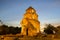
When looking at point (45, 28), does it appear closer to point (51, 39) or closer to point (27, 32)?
point (27, 32)

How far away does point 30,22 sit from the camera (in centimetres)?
3372

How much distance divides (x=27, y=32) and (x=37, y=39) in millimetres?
17260

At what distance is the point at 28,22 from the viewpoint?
33781mm

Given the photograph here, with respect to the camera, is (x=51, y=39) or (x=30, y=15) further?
(x=30, y=15)

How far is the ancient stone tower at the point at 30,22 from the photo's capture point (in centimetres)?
3309

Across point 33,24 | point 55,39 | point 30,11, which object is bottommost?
point 55,39

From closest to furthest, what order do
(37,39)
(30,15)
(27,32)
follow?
(37,39) < (27,32) < (30,15)

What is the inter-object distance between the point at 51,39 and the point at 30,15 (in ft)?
63.0

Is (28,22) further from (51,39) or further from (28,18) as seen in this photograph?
Result: (51,39)

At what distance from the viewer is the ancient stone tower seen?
33.1 meters

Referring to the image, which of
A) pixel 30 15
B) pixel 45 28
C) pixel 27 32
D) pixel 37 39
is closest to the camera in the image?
pixel 37 39

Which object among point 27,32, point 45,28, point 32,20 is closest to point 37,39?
point 27,32

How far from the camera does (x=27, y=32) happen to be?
3256 cm

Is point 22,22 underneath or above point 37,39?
above
